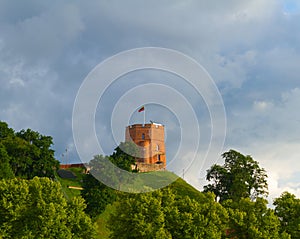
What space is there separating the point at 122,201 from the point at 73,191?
4993 centimetres

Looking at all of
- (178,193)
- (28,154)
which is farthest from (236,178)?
(28,154)

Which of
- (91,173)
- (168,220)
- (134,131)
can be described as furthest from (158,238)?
(134,131)

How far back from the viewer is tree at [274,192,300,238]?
68438 mm

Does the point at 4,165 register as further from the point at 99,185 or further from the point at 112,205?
the point at 112,205

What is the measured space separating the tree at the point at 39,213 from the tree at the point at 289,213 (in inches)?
1058

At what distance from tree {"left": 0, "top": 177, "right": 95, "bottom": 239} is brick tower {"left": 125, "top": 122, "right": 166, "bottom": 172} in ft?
251

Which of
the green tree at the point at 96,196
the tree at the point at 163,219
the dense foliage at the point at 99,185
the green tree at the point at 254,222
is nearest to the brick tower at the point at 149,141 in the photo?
the dense foliage at the point at 99,185

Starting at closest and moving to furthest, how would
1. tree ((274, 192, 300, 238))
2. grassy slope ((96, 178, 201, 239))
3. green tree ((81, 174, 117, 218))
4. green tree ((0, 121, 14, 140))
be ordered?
tree ((274, 192, 300, 238)) < green tree ((81, 174, 117, 218)) < grassy slope ((96, 178, 201, 239)) < green tree ((0, 121, 14, 140))

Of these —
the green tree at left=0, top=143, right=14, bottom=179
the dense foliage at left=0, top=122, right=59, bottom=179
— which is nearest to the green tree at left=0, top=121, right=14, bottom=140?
the dense foliage at left=0, top=122, right=59, bottom=179

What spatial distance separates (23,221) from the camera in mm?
58656

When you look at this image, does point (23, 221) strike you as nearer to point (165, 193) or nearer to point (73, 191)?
point (165, 193)

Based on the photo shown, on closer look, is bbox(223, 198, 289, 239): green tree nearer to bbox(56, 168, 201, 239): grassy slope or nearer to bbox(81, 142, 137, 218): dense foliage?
bbox(81, 142, 137, 218): dense foliage

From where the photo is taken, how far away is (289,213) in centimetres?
7088

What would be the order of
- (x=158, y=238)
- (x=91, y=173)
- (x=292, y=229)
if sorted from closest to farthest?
(x=158, y=238) < (x=292, y=229) < (x=91, y=173)
